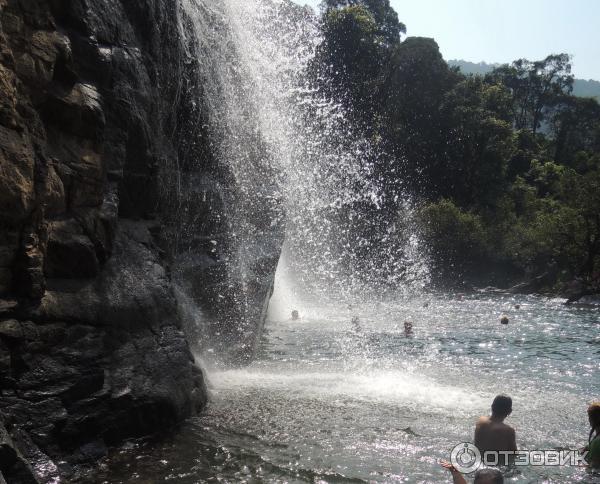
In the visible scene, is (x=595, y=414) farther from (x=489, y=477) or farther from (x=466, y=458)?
(x=489, y=477)

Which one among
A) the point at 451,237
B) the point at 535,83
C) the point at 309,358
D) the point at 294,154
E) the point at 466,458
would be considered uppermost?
the point at 535,83

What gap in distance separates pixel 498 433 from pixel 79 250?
597 centimetres

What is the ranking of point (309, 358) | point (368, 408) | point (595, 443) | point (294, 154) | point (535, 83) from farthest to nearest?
point (535, 83)
point (294, 154)
point (309, 358)
point (368, 408)
point (595, 443)

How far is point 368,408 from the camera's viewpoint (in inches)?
347

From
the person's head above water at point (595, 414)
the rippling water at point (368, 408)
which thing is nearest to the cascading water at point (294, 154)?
the rippling water at point (368, 408)

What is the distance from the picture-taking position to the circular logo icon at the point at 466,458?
6.14 m

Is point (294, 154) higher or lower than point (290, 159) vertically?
higher

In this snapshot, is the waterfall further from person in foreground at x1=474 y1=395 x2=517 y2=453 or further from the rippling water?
person in foreground at x1=474 y1=395 x2=517 y2=453

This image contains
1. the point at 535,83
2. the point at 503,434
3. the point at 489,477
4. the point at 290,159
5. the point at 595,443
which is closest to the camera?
the point at 489,477

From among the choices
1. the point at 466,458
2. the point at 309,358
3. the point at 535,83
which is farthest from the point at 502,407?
the point at 535,83

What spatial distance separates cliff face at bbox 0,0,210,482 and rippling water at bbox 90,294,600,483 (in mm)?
708

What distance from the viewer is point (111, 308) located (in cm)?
754

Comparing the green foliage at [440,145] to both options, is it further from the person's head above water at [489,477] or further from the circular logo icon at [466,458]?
the person's head above water at [489,477]

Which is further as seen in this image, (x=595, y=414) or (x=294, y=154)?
A: (x=294, y=154)
